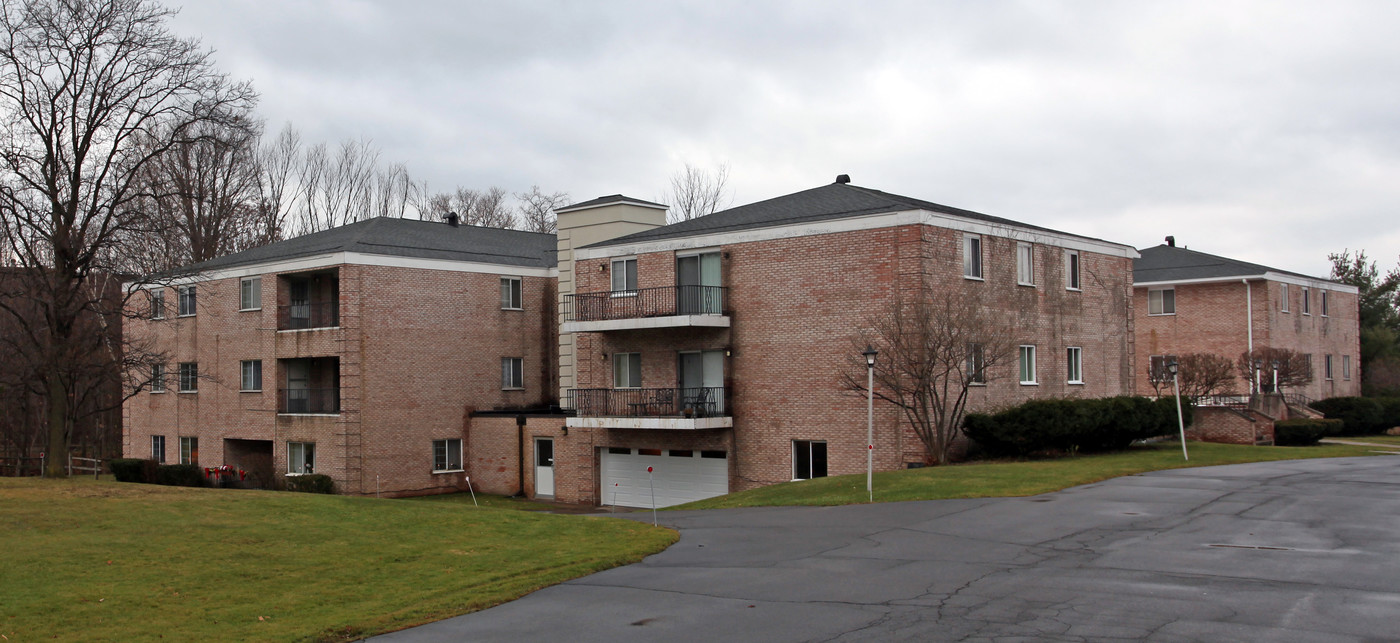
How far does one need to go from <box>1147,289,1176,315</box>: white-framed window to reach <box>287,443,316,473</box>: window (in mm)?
33723

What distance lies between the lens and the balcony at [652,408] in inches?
1223

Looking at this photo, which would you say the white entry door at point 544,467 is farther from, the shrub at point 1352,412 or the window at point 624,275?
the shrub at point 1352,412

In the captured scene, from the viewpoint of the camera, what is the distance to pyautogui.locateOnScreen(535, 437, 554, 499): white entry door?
1448 inches

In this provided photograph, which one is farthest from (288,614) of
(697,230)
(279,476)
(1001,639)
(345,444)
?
(279,476)

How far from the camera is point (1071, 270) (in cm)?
3366

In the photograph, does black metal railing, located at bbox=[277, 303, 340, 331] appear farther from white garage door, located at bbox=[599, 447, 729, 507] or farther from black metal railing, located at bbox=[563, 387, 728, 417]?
white garage door, located at bbox=[599, 447, 729, 507]

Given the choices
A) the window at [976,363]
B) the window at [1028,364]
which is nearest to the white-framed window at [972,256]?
the window at [976,363]

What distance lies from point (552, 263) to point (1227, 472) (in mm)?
25682

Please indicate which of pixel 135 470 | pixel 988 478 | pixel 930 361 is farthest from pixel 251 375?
pixel 988 478

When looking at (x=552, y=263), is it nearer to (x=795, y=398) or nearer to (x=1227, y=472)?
(x=795, y=398)

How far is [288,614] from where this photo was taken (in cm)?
1258

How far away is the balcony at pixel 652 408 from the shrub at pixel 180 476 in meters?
13.6

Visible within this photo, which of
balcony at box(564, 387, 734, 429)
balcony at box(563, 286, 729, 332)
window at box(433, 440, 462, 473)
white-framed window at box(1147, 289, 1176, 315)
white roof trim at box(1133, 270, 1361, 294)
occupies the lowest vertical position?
window at box(433, 440, 462, 473)

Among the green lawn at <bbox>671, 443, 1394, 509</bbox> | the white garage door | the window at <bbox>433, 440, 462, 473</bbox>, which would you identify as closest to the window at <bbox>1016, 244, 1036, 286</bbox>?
the green lawn at <bbox>671, 443, 1394, 509</bbox>
